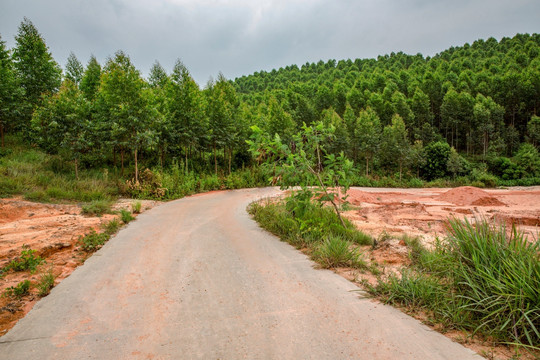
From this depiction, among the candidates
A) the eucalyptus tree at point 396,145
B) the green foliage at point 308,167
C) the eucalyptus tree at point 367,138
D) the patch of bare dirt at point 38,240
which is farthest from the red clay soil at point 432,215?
the eucalyptus tree at point 367,138

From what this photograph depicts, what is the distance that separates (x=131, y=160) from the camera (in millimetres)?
24781

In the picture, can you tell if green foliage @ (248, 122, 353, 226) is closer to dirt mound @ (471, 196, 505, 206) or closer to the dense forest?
the dense forest

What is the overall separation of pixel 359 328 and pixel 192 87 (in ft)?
73.9

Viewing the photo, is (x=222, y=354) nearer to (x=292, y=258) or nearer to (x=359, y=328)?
(x=359, y=328)

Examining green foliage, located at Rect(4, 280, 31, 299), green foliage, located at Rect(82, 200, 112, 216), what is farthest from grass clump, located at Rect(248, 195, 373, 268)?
green foliage, located at Rect(82, 200, 112, 216)

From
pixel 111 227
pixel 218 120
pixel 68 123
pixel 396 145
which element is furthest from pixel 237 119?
pixel 396 145

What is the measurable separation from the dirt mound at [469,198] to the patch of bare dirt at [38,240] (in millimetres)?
18139

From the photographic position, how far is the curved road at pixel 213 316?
2.87 metres

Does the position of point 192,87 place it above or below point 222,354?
above

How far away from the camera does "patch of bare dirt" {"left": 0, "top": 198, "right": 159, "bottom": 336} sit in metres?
4.04

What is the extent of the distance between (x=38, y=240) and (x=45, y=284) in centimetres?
257

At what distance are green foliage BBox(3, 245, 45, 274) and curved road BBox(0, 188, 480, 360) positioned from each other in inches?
30.1

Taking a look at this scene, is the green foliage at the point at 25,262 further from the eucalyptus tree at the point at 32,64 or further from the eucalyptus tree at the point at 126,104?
the eucalyptus tree at the point at 32,64

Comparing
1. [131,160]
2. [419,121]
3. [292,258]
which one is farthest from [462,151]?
[292,258]
